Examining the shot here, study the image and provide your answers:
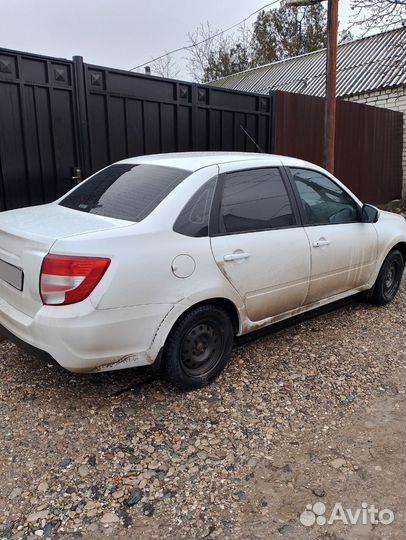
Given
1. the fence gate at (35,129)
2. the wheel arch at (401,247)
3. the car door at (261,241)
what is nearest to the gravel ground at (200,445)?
the car door at (261,241)

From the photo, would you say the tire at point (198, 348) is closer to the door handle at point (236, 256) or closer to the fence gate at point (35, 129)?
the door handle at point (236, 256)

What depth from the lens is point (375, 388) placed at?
338 centimetres

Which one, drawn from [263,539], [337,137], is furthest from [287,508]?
[337,137]

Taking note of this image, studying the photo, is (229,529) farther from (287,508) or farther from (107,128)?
(107,128)

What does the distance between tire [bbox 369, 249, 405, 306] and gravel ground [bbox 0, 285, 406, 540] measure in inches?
41.8

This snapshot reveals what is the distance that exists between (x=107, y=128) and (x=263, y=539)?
479 centimetres

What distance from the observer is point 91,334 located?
270 centimetres

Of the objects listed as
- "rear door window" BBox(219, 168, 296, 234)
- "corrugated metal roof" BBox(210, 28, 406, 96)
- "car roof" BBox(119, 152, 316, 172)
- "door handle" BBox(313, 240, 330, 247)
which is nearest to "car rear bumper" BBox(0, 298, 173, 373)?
"rear door window" BBox(219, 168, 296, 234)

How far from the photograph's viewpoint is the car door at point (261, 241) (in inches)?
130

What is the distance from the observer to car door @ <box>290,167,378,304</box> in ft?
13.0

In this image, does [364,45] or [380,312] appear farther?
[364,45]

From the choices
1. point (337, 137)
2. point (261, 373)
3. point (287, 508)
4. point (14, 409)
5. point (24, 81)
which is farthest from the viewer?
point (337, 137)

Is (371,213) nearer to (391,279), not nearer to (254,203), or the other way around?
(391,279)

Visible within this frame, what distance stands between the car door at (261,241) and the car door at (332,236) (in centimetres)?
14
